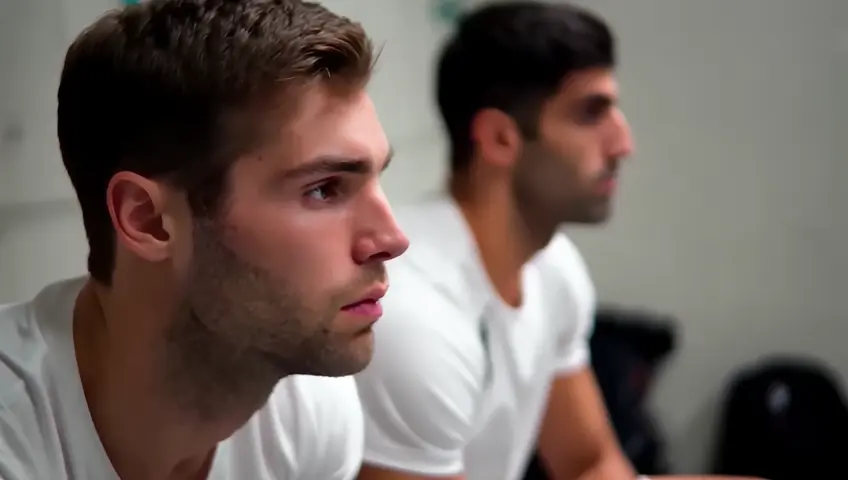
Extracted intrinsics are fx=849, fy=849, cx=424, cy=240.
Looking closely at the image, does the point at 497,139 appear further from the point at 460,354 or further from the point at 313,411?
the point at 313,411

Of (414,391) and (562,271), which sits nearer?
(414,391)

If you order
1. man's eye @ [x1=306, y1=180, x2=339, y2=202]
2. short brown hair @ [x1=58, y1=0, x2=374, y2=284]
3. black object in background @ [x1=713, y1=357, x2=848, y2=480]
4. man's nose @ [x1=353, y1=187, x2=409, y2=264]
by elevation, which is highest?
short brown hair @ [x1=58, y1=0, x2=374, y2=284]

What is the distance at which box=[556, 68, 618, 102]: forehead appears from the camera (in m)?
1.14

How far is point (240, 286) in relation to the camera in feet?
2.08

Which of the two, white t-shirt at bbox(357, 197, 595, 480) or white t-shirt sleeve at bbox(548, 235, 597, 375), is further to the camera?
white t-shirt sleeve at bbox(548, 235, 597, 375)

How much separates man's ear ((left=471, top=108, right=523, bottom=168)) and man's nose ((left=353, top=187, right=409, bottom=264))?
1.63 feet

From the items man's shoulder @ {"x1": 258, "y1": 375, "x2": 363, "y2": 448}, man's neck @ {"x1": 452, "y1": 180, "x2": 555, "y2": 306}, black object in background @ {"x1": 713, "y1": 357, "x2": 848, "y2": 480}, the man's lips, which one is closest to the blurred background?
black object in background @ {"x1": 713, "y1": 357, "x2": 848, "y2": 480}

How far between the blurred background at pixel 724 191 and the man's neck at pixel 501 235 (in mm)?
496

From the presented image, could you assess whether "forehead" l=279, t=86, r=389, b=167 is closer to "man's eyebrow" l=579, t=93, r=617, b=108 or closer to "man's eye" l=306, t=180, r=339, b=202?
"man's eye" l=306, t=180, r=339, b=202

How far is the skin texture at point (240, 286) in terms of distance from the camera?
2.06 feet

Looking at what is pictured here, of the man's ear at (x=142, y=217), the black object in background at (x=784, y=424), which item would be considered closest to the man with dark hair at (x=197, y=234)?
the man's ear at (x=142, y=217)

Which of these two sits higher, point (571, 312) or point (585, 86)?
point (585, 86)

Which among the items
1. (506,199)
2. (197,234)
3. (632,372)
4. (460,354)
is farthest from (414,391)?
(632,372)

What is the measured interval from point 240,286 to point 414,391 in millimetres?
383
